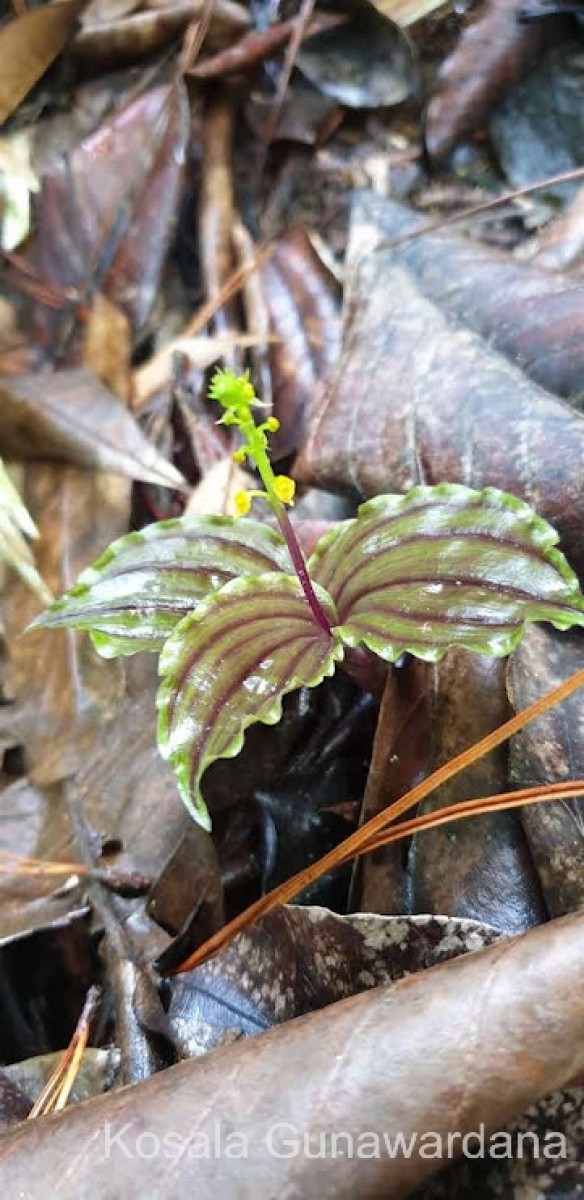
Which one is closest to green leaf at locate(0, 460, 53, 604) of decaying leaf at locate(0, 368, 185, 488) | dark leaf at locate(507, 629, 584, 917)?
decaying leaf at locate(0, 368, 185, 488)

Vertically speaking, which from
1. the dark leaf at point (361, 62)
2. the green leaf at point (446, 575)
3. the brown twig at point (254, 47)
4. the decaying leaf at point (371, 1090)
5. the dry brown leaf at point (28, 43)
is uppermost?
the dry brown leaf at point (28, 43)

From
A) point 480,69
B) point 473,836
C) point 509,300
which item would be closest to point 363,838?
point 473,836

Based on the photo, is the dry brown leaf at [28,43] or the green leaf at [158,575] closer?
the green leaf at [158,575]

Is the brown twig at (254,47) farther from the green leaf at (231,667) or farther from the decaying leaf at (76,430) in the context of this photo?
the green leaf at (231,667)

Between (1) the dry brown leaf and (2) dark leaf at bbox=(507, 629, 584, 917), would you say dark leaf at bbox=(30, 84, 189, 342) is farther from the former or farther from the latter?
(2) dark leaf at bbox=(507, 629, 584, 917)

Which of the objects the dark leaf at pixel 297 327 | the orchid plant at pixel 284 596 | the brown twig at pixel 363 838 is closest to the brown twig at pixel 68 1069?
the brown twig at pixel 363 838

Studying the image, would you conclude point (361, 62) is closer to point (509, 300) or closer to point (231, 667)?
point (509, 300)

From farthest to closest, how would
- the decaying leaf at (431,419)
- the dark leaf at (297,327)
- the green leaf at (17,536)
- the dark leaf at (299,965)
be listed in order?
the dark leaf at (297,327) → the green leaf at (17,536) → the decaying leaf at (431,419) → the dark leaf at (299,965)
